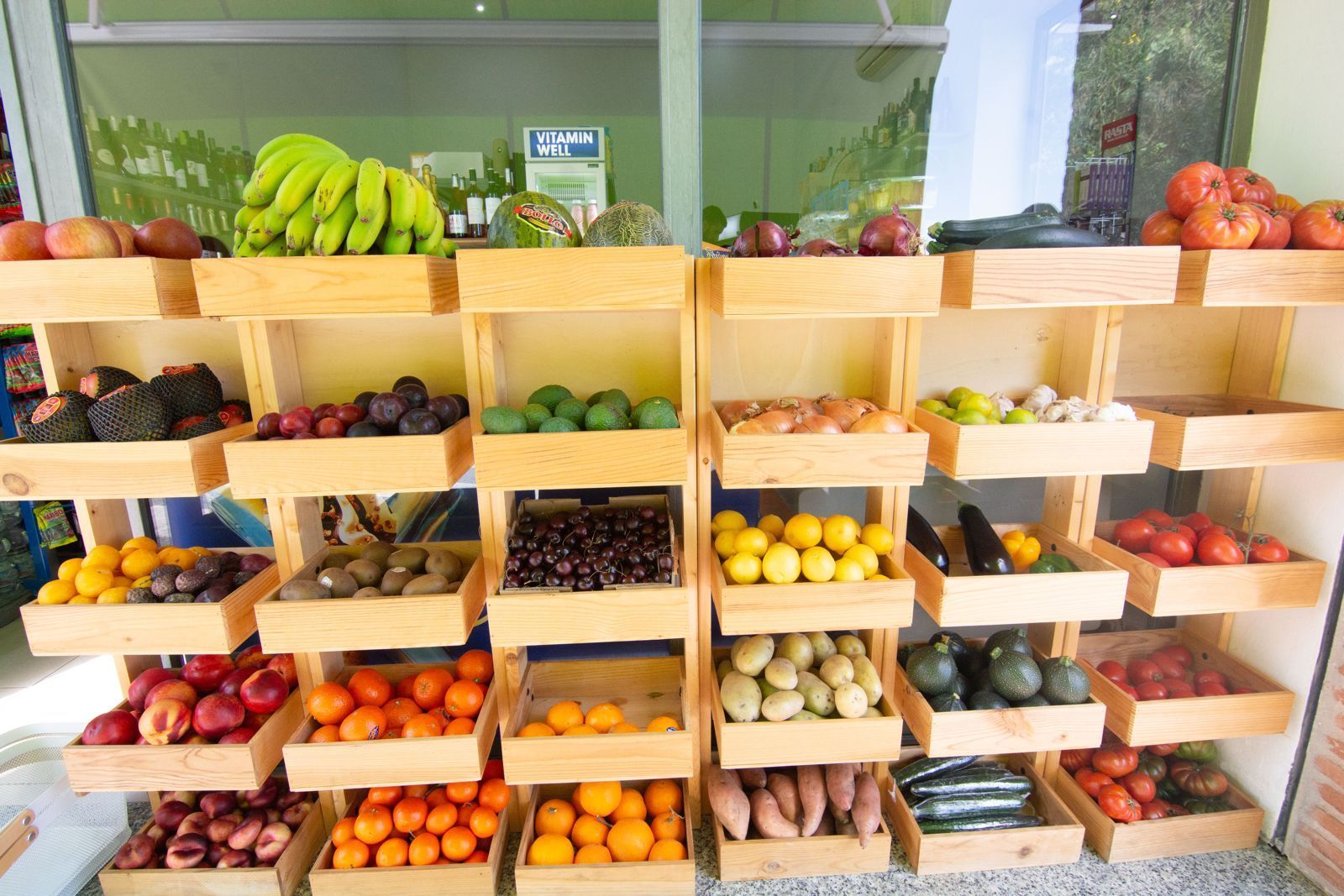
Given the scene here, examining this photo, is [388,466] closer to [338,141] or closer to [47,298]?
[47,298]

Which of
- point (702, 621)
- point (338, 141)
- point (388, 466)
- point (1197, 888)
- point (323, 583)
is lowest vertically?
point (1197, 888)

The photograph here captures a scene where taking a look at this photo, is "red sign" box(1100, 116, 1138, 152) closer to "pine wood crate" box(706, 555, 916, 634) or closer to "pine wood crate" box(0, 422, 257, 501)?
"pine wood crate" box(706, 555, 916, 634)

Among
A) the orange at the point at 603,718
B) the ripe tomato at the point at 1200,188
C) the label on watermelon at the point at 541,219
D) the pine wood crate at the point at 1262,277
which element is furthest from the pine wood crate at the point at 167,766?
the ripe tomato at the point at 1200,188

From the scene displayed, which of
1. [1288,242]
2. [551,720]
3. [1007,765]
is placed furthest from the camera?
[1007,765]

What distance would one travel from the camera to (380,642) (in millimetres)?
1568

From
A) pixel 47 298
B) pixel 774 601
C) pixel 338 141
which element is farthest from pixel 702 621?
pixel 338 141

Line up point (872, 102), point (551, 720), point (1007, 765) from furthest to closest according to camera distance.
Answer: point (872, 102) → point (1007, 765) → point (551, 720)

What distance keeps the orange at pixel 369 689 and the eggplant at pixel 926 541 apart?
5.01ft

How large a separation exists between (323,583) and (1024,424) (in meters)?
1.73

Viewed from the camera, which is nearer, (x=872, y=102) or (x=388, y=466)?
(x=388, y=466)

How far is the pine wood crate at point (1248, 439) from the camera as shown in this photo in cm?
161

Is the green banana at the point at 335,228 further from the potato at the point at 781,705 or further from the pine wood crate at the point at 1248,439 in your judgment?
the pine wood crate at the point at 1248,439

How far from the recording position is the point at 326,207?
1.42 m

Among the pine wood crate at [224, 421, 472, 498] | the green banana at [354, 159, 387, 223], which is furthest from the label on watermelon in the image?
the pine wood crate at [224, 421, 472, 498]
